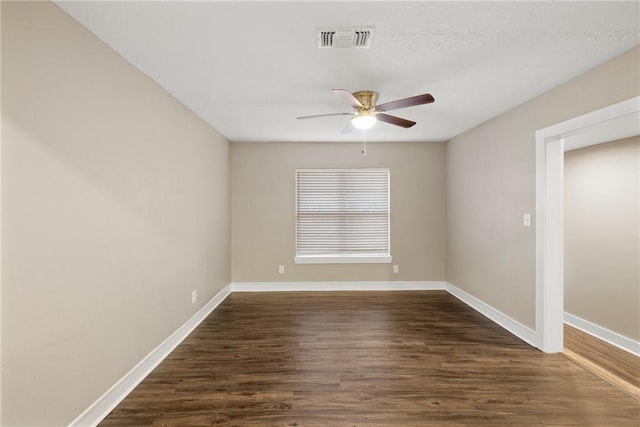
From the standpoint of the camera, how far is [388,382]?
2398 mm

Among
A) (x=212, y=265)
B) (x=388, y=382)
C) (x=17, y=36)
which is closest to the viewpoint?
(x=17, y=36)

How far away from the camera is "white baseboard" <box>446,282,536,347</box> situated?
311 centimetres

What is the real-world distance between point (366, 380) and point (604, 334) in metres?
2.77

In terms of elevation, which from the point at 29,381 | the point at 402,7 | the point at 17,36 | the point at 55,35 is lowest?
the point at 29,381

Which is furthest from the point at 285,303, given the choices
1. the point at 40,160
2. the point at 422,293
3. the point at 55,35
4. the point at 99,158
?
the point at 55,35

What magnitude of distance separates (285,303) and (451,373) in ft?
8.01

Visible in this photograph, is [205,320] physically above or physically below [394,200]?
below

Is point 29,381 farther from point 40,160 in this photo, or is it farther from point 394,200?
point 394,200

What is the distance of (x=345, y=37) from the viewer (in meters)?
1.86

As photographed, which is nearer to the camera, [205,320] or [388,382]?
[388,382]

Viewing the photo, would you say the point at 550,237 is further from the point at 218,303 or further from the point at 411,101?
the point at 218,303

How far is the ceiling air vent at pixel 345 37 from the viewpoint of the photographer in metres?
1.80

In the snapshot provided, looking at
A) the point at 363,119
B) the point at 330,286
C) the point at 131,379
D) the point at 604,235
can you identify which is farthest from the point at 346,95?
the point at 330,286

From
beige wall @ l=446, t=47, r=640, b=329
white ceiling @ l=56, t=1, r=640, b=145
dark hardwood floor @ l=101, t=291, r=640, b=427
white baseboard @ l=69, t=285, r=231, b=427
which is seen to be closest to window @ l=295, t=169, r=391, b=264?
beige wall @ l=446, t=47, r=640, b=329
